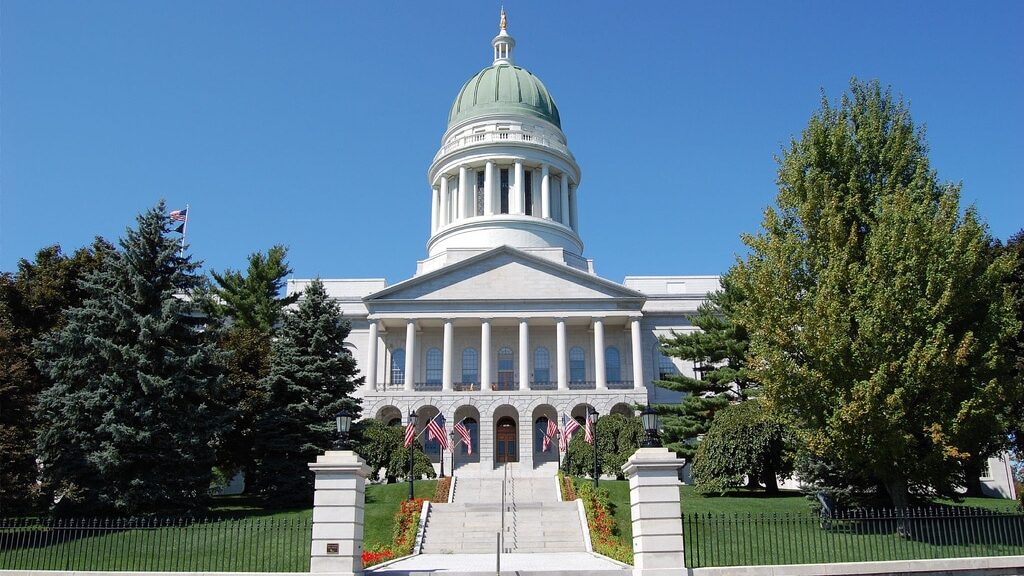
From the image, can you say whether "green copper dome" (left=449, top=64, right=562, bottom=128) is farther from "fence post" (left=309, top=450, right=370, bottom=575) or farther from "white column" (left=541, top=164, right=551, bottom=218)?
"fence post" (left=309, top=450, right=370, bottom=575)

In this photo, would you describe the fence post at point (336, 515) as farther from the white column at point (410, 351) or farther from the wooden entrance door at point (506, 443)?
the wooden entrance door at point (506, 443)

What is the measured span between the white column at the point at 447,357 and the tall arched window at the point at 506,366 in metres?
3.46

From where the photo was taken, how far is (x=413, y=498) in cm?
2812

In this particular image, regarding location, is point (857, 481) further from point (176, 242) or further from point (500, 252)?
point (500, 252)

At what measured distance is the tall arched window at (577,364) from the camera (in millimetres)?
48750

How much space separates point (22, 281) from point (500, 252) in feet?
83.5

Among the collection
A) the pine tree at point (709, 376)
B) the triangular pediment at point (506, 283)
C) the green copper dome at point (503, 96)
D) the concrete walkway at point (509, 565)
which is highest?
the green copper dome at point (503, 96)

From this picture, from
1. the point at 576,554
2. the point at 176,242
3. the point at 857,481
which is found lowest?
the point at 576,554

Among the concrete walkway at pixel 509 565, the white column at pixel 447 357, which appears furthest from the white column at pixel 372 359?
the concrete walkway at pixel 509 565

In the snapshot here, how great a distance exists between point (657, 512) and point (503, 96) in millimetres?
50223

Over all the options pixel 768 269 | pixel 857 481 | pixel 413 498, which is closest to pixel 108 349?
pixel 413 498

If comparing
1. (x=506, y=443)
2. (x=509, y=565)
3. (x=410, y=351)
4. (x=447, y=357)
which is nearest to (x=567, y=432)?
(x=506, y=443)

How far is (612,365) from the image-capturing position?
4938 centimetres

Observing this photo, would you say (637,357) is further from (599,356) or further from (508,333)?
(508,333)
